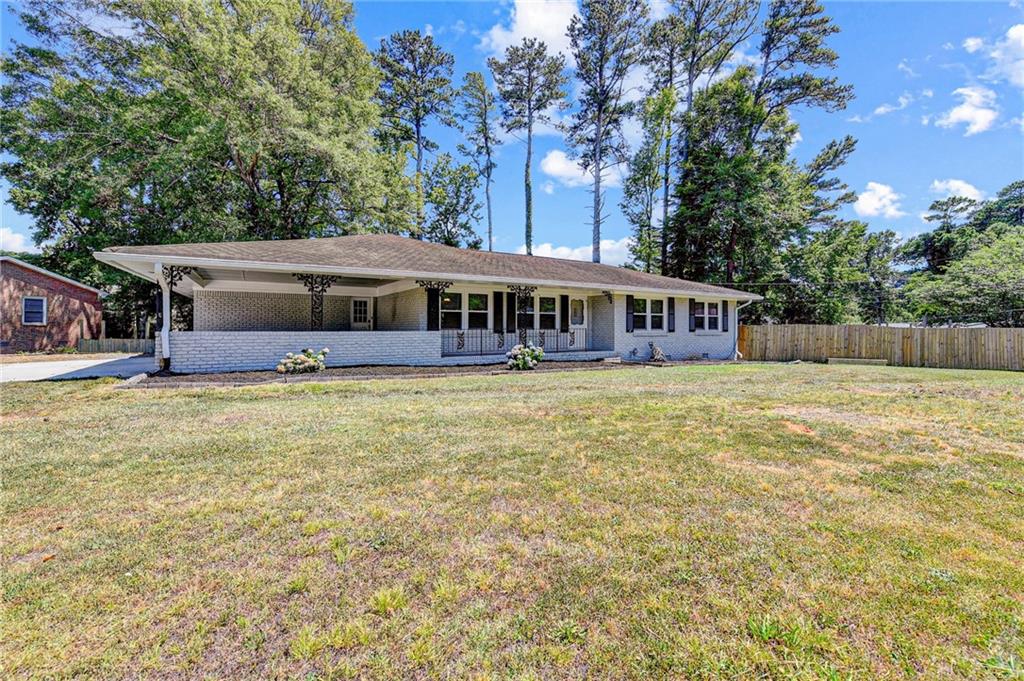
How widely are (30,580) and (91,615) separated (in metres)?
0.63

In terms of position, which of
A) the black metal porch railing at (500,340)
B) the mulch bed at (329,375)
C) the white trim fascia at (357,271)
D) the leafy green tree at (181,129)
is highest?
the leafy green tree at (181,129)

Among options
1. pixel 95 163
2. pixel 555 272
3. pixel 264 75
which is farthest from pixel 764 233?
pixel 95 163

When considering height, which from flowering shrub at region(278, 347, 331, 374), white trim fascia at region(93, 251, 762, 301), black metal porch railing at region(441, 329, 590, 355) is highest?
white trim fascia at region(93, 251, 762, 301)

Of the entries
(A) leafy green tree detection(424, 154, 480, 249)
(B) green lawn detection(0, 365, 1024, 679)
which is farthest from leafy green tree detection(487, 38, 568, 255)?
(B) green lawn detection(0, 365, 1024, 679)

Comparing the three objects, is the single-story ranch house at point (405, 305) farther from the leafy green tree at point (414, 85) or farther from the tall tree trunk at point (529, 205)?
the leafy green tree at point (414, 85)

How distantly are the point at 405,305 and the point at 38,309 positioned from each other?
1929 cm

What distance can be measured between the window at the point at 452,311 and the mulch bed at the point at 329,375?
2131 mm

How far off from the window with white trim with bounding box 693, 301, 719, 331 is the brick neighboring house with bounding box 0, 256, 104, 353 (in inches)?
1162

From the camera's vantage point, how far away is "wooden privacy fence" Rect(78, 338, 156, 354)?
809 inches

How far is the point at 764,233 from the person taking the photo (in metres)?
24.7

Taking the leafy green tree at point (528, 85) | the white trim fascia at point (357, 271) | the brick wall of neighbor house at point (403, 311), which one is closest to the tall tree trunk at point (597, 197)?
the leafy green tree at point (528, 85)

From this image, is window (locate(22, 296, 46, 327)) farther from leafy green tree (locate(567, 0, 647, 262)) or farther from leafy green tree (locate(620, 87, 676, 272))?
leafy green tree (locate(620, 87, 676, 272))

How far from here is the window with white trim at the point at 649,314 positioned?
17.4 metres

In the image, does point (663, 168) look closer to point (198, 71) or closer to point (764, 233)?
point (764, 233)
